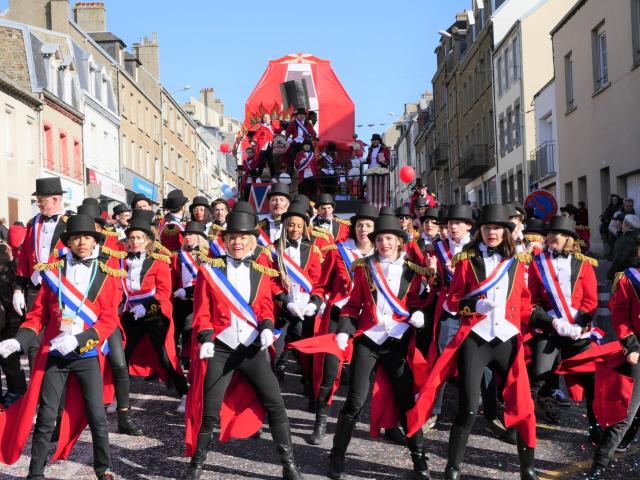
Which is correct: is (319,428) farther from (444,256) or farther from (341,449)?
(444,256)

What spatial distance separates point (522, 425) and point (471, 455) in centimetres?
111

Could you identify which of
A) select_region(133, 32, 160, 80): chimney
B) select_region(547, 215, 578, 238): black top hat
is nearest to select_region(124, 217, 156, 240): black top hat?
select_region(547, 215, 578, 238): black top hat

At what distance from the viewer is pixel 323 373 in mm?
7641

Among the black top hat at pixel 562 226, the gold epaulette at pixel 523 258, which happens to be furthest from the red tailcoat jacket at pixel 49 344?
the black top hat at pixel 562 226

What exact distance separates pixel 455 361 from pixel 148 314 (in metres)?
3.57

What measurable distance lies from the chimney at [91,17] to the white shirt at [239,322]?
1702 inches

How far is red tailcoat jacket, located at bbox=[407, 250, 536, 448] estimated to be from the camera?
5.91 metres

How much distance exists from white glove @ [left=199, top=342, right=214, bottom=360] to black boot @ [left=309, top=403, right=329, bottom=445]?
1.81m

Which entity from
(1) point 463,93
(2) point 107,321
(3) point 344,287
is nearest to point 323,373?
(3) point 344,287

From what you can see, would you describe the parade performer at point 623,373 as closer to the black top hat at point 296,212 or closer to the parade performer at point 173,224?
the black top hat at point 296,212

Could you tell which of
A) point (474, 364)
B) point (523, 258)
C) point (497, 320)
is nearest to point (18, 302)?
point (474, 364)

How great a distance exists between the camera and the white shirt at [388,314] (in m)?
6.39

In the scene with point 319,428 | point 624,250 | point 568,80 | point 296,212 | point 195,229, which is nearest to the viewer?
point 319,428

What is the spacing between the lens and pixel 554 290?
7.64 meters
